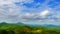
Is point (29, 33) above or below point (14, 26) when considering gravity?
below

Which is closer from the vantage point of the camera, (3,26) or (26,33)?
(26,33)

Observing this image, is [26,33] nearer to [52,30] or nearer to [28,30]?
[28,30]

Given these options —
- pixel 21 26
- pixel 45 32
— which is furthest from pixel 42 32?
pixel 21 26

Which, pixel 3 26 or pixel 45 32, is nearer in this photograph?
pixel 45 32

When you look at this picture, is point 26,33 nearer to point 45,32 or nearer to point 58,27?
point 45,32

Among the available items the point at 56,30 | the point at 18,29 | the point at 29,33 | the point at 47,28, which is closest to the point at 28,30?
the point at 29,33

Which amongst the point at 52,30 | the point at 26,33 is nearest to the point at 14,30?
the point at 26,33

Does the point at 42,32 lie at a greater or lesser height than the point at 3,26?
lesser

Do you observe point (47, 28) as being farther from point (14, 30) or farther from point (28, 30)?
point (14, 30)
